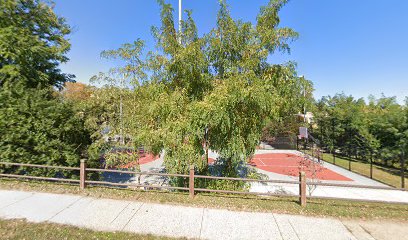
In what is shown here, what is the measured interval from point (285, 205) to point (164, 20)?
688cm

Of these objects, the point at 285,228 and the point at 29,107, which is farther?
the point at 29,107

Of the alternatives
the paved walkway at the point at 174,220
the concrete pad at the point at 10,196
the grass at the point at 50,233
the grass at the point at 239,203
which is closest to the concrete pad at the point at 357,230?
the paved walkway at the point at 174,220

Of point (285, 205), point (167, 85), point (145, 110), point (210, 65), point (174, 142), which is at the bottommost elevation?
point (285, 205)

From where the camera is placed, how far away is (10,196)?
5742mm

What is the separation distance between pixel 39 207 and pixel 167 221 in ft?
10.8

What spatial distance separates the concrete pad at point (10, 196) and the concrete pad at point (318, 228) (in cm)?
688

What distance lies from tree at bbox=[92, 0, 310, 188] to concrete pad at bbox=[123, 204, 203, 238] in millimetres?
1486

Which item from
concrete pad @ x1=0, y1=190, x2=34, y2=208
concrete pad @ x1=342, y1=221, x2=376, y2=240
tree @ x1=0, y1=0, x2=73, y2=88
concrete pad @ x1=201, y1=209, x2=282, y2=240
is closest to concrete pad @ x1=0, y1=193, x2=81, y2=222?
concrete pad @ x1=0, y1=190, x2=34, y2=208

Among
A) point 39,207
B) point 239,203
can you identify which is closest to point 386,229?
point 239,203

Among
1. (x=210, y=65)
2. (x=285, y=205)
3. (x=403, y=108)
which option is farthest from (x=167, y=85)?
(x=403, y=108)

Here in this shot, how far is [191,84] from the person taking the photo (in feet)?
22.6

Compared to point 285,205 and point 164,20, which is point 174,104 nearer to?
point 164,20

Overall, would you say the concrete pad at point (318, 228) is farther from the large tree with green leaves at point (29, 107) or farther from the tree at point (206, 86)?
the large tree with green leaves at point (29, 107)

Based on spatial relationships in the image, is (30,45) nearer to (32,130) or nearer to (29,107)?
(29,107)
